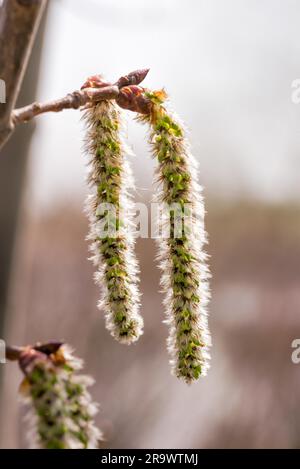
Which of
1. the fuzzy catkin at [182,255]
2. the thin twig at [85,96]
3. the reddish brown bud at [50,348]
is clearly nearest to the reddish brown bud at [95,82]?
the thin twig at [85,96]

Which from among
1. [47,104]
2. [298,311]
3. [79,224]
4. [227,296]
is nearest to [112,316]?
[47,104]

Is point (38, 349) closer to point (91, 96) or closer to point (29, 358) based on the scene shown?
point (29, 358)

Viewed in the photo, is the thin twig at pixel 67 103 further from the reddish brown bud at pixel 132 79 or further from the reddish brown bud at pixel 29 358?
the reddish brown bud at pixel 29 358

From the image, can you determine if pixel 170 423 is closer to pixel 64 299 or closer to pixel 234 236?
pixel 64 299

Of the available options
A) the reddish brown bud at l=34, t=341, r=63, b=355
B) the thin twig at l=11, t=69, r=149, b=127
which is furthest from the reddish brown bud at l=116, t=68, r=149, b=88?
the reddish brown bud at l=34, t=341, r=63, b=355

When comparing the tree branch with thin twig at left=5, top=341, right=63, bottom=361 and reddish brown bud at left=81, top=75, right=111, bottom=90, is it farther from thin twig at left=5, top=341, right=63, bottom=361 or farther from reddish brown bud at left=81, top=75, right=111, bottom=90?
thin twig at left=5, top=341, right=63, bottom=361
